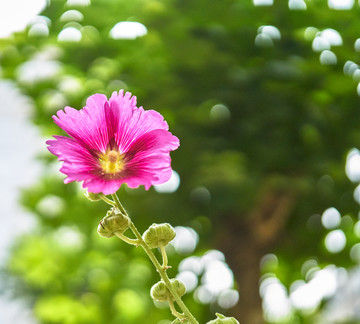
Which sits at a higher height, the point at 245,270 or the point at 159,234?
the point at 245,270

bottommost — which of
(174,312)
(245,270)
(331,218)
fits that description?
(174,312)

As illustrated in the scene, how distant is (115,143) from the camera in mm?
283

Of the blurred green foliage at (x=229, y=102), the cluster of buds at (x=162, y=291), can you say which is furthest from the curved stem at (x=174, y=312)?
the blurred green foliage at (x=229, y=102)

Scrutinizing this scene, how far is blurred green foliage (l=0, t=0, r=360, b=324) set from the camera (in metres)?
1.17

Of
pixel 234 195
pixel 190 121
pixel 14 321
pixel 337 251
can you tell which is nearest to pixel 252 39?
pixel 190 121

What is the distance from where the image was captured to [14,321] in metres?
2.88

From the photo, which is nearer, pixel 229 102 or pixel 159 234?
pixel 159 234

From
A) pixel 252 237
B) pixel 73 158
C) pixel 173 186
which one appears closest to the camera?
pixel 73 158

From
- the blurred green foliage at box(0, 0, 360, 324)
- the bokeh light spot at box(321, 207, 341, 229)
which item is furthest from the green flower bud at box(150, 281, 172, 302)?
the bokeh light spot at box(321, 207, 341, 229)

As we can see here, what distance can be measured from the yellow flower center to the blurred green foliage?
89cm

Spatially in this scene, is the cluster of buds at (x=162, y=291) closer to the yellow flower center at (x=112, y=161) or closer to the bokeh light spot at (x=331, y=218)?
the yellow flower center at (x=112, y=161)

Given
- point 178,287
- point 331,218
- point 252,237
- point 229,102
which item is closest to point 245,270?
point 252,237

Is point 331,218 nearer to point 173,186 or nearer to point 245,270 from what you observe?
point 245,270

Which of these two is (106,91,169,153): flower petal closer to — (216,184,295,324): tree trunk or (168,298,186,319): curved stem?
(168,298,186,319): curved stem
